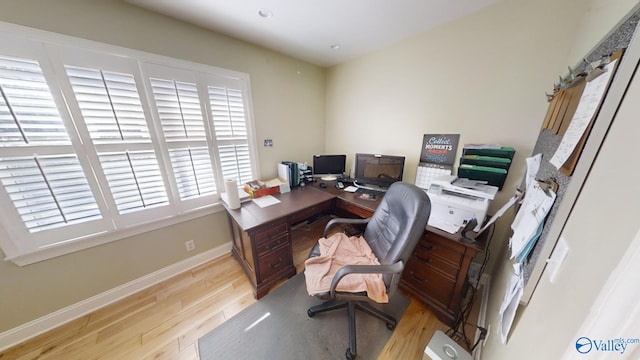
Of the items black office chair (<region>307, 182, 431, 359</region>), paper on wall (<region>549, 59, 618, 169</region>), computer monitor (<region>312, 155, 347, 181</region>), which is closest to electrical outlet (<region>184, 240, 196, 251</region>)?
black office chair (<region>307, 182, 431, 359</region>)

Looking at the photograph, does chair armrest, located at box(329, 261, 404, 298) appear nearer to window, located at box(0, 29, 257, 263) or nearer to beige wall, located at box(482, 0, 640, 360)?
beige wall, located at box(482, 0, 640, 360)

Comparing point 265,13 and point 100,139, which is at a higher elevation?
point 265,13

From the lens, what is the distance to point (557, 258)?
1.68 feet

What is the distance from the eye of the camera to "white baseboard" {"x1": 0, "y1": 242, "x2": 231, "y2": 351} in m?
1.26

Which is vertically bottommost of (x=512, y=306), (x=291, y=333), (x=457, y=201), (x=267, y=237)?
(x=291, y=333)

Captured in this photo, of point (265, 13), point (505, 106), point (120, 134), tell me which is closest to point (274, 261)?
point (120, 134)

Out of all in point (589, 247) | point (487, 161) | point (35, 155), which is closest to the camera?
point (589, 247)

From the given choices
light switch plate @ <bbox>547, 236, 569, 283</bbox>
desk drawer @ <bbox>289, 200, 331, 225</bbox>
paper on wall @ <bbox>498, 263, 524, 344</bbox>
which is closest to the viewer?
light switch plate @ <bbox>547, 236, 569, 283</bbox>

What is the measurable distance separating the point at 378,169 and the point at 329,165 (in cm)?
66

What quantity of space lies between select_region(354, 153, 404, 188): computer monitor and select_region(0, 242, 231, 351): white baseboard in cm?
194

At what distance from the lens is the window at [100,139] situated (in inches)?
44.2

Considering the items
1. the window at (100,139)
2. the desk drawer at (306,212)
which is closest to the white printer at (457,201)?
the desk drawer at (306,212)

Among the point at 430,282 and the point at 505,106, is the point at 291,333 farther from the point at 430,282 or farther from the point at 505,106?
the point at 505,106

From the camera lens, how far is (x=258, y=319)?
1.43m
